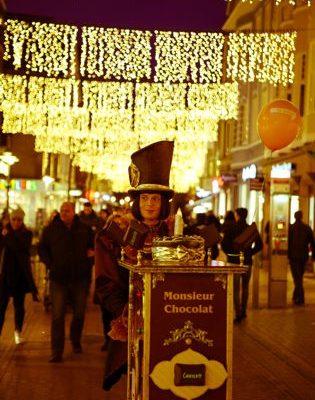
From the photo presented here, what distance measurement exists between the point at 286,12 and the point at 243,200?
43.0 feet

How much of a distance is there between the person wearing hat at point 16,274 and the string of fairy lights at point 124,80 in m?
6.57

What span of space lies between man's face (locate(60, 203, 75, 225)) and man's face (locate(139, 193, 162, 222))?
16.1ft

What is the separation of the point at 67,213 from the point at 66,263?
0.63 meters

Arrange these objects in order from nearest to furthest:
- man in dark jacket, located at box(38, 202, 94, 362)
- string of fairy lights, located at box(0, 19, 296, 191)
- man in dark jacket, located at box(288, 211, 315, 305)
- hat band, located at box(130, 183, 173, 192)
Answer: hat band, located at box(130, 183, 173, 192)
man in dark jacket, located at box(38, 202, 94, 362)
man in dark jacket, located at box(288, 211, 315, 305)
string of fairy lights, located at box(0, 19, 296, 191)

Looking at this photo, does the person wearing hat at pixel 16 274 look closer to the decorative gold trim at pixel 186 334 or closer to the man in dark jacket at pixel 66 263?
the man in dark jacket at pixel 66 263

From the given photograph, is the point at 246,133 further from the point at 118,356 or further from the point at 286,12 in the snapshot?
the point at 118,356

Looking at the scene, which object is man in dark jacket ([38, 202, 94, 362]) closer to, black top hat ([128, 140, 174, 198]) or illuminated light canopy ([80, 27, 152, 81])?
black top hat ([128, 140, 174, 198])

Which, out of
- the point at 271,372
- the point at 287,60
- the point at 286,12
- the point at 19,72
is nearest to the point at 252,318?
the point at 271,372

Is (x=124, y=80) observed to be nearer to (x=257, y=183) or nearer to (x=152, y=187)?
(x=257, y=183)

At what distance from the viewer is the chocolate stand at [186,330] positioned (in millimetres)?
5242

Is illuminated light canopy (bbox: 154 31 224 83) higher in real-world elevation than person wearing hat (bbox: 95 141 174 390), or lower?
higher

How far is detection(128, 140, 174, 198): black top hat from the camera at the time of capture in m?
5.97

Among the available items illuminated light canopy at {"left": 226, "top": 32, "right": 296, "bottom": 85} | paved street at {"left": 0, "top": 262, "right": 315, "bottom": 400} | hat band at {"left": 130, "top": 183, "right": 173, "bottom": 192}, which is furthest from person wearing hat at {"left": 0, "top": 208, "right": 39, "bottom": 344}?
illuminated light canopy at {"left": 226, "top": 32, "right": 296, "bottom": 85}

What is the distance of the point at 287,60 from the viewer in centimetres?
1914
